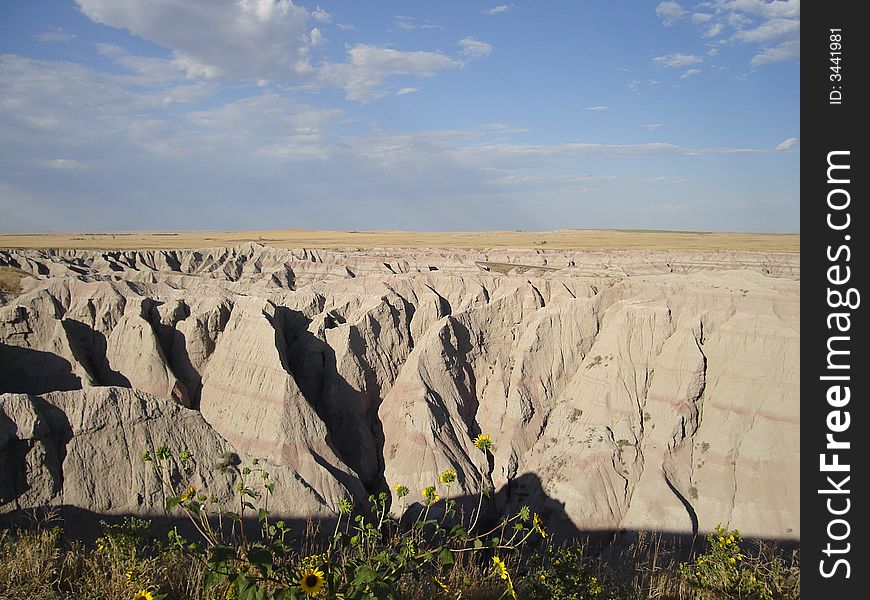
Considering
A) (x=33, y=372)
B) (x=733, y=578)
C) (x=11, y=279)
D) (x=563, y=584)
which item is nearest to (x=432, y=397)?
(x=33, y=372)

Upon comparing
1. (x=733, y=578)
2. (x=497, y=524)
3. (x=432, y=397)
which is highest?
(x=733, y=578)

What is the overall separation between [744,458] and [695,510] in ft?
8.27

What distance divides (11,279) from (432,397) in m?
45.5

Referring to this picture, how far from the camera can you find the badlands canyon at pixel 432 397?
14.4 meters

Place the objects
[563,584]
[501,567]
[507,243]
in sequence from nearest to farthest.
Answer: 1. [501,567]
2. [563,584]
3. [507,243]

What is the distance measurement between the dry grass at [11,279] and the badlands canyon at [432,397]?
59.4ft

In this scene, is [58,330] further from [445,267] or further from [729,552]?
[445,267]

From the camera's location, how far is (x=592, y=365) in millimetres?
25156

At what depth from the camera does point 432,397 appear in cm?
2559

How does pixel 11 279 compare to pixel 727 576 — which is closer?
pixel 727 576

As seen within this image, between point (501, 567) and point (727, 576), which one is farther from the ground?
point (501, 567)

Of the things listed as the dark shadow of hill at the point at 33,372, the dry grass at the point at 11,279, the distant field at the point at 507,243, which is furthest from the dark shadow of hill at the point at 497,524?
the distant field at the point at 507,243

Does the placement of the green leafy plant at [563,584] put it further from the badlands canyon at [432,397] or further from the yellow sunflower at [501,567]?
the badlands canyon at [432,397]
